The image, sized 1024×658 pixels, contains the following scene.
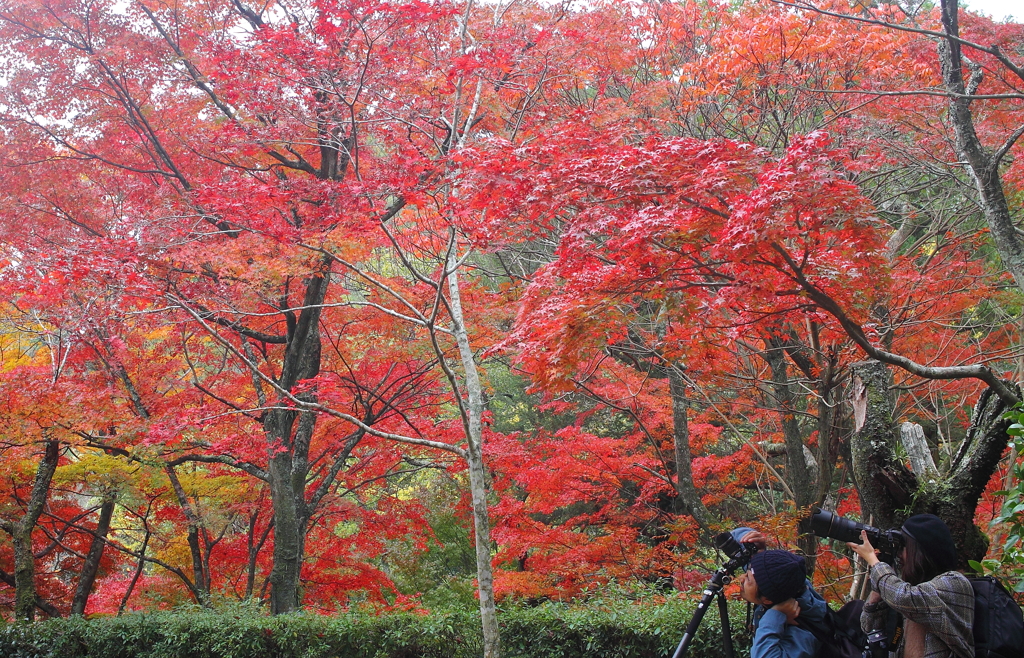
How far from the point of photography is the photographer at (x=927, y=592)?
2.49 m

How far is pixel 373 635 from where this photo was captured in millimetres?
5805

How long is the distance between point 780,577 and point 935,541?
0.81 metres

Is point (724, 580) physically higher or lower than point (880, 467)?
lower

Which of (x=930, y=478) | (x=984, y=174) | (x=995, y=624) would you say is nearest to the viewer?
(x=995, y=624)

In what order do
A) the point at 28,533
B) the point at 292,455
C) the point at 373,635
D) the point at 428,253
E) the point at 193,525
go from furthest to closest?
the point at 193,525 < the point at 292,455 < the point at 28,533 < the point at 428,253 < the point at 373,635

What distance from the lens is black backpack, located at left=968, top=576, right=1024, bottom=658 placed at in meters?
2.44

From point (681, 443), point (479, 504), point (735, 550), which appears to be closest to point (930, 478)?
point (735, 550)

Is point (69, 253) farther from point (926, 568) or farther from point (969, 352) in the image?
point (969, 352)

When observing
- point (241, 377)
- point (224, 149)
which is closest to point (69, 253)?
point (224, 149)

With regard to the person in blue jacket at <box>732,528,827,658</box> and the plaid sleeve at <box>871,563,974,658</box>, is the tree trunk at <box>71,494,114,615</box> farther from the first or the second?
the plaid sleeve at <box>871,563,974,658</box>

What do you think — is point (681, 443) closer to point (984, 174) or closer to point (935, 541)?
point (984, 174)

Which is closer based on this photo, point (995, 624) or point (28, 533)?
point (995, 624)

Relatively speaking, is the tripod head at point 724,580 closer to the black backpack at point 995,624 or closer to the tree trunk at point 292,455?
the black backpack at point 995,624

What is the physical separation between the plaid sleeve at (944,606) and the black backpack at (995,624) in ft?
0.12
